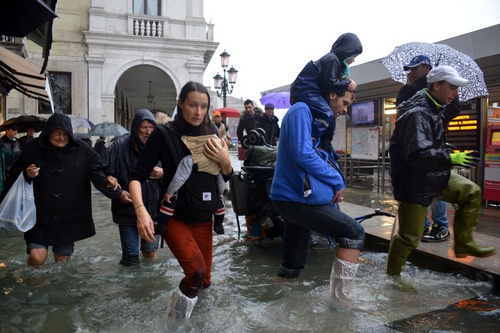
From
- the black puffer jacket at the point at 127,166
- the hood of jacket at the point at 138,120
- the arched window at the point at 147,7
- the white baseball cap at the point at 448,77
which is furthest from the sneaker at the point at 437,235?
the arched window at the point at 147,7

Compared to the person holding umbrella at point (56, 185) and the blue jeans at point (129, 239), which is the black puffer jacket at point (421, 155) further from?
the person holding umbrella at point (56, 185)

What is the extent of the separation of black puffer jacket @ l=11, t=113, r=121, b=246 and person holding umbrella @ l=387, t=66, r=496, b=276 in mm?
2906

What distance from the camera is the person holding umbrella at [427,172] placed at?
151 inches

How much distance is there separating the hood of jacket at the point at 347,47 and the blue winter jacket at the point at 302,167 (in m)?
0.64

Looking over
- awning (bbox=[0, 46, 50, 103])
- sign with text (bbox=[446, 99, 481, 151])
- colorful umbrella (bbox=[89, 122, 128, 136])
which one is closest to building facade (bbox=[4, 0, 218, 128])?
colorful umbrella (bbox=[89, 122, 128, 136])

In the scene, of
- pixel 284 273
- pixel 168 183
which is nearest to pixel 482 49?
pixel 284 273

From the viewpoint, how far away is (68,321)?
3436 millimetres

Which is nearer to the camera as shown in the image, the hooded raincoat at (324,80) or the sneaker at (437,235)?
the hooded raincoat at (324,80)

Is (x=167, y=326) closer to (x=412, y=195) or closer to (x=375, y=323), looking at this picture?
(x=375, y=323)

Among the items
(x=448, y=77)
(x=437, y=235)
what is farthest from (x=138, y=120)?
(x=437, y=235)

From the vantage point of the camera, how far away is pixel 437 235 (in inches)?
215

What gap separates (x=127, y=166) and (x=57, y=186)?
2.56 ft

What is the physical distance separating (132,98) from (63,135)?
3091 cm

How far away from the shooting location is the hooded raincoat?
3.66 m
